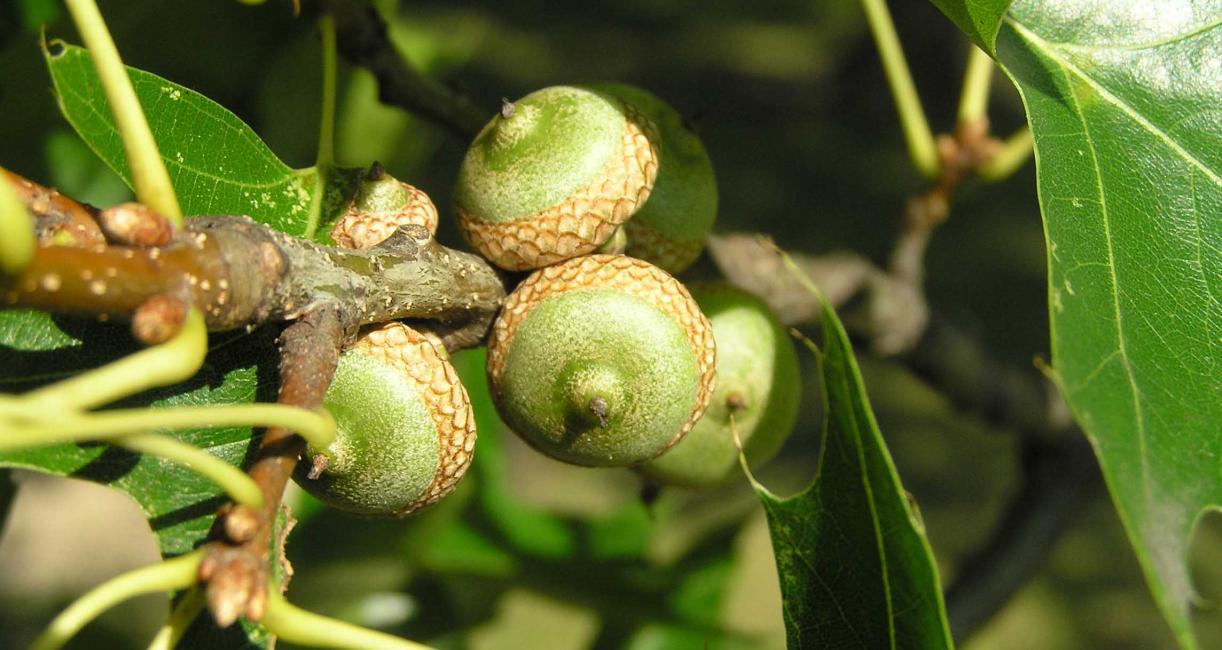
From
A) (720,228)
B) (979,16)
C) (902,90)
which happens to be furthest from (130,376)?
(902,90)

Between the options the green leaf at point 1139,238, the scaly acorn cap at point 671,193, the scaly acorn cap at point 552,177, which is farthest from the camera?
the scaly acorn cap at point 671,193

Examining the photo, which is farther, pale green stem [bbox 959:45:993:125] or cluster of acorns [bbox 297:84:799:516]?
pale green stem [bbox 959:45:993:125]

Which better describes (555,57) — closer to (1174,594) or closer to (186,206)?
(186,206)

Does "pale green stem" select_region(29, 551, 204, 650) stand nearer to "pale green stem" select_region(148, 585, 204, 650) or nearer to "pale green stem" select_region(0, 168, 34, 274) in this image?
"pale green stem" select_region(148, 585, 204, 650)

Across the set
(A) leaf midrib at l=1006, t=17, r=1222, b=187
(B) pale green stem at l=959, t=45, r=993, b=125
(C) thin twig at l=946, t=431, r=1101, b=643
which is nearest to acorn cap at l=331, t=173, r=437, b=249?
(A) leaf midrib at l=1006, t=17, r=1222, b=187

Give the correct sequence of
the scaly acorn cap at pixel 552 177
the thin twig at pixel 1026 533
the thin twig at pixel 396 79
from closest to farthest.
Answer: the scaly acorn cap at pixel 552 177 < the thin twig at pixel 396 79 < the thin twig at pixel 1026 533

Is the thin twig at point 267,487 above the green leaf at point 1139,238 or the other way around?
the other way around

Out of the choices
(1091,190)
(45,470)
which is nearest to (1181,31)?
(1091,190)

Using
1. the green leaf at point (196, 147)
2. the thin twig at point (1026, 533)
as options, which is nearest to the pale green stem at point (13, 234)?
the green leaf at point (196, 147)

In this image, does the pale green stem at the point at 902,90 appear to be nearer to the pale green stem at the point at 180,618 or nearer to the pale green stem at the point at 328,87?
the pale green stem at the point at 328,87
